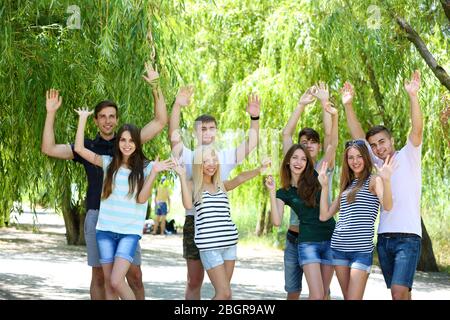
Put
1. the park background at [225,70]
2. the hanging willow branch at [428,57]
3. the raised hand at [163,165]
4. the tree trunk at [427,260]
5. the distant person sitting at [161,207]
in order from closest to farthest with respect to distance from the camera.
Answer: the raised hand at [163,165] < the park background at [225,70] < the hanging willow branch at [428,57] < the tree trunk at [427,260] < the distant person sitting at [161,207]

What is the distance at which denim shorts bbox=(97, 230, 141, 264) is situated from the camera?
5.83m

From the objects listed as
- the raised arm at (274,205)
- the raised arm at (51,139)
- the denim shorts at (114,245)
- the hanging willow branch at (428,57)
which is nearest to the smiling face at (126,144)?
the raised arm at (51,139)

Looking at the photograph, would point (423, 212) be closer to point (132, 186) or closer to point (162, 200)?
point (162, 200)

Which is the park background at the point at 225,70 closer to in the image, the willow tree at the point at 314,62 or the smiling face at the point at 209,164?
the willow tree at the point at 314,62

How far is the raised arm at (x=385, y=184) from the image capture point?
228 inches

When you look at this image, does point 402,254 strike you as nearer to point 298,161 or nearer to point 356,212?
point 356,212

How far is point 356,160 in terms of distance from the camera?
20.2 ft

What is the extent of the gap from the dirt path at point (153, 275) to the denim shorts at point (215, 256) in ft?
11.0

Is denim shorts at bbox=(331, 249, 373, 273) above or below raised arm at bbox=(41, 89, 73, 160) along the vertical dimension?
below

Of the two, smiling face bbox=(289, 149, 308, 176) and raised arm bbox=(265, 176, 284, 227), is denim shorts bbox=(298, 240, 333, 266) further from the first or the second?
smiling face bbox=(289, 149, 308, 176)

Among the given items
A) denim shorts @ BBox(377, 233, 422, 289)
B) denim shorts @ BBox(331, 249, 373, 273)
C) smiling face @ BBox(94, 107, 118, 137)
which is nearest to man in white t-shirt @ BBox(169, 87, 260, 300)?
smiling face @ BBox(94, 107, 118, 137)

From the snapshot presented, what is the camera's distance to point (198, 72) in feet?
54.1

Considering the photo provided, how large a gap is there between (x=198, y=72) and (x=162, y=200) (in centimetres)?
649

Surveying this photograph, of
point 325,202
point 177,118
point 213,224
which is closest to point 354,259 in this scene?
point 325,202
